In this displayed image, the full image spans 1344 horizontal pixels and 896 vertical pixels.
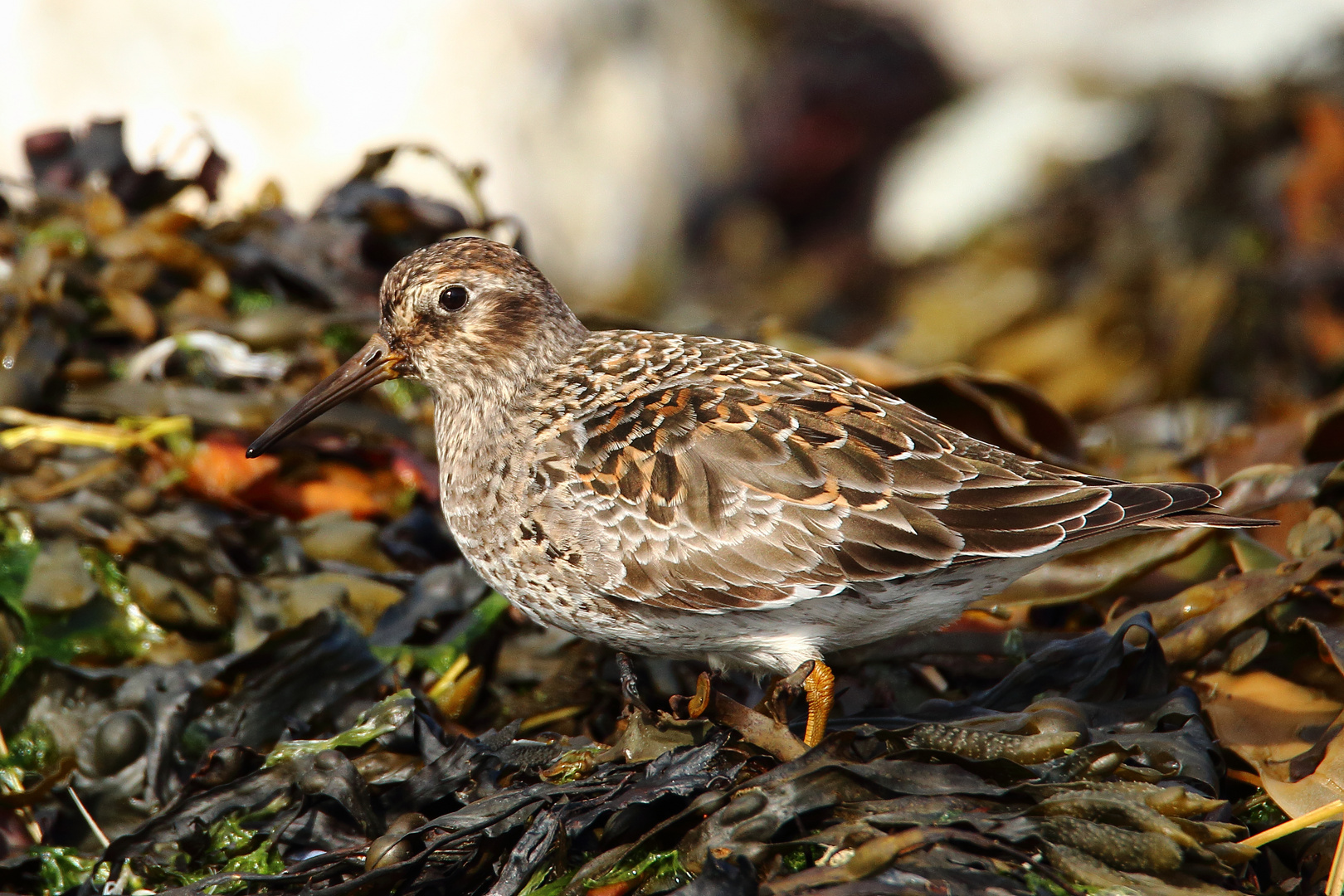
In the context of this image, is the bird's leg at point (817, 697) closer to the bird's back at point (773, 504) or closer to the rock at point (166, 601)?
the bird's back at point (773, 504)

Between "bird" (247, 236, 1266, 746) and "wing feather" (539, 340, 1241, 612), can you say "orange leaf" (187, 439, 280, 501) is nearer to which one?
"bird" (247, 236, 1266, 746)

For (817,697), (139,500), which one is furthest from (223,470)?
(817,697)

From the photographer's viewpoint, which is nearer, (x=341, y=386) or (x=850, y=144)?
(x=341, y=386)

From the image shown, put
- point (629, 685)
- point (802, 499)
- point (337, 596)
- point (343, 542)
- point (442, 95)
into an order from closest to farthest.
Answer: point (802, 499)
point (629, 685)
point (337, 596)
point (343, 542)
point (442, 95)

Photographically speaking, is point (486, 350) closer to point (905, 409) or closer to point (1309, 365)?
point (905, 409)

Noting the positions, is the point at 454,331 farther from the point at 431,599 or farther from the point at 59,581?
the point at 59,581

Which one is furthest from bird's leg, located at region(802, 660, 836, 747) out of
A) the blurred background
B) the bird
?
the blurred background

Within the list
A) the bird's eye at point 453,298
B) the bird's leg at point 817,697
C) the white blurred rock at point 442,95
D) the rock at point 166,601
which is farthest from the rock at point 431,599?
the white blurred rock at point 442,95

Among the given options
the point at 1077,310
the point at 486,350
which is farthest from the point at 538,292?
the point at 1077,310
